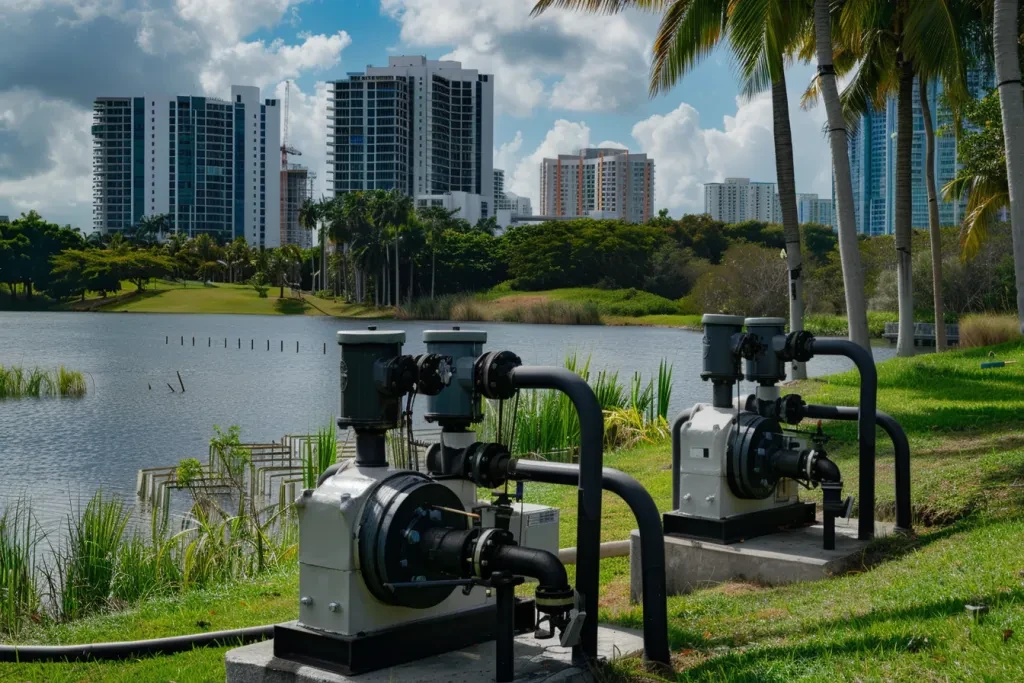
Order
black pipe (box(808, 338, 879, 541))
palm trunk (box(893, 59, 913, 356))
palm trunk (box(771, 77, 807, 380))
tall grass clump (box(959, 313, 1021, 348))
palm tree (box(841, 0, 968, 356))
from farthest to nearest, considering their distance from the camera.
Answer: tall grass clump (box(959, 313, 1021, 348)), palm trunk (box(893, 59, 913, 356)), palm trunk (box(771, 77, 807, 380)), palm tree (box(841, 0, 968, 356)), black pipe (box(808, 338, 879, 541))

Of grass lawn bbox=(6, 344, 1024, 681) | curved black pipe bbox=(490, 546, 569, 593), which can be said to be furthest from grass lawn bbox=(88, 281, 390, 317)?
curved black pipe bbox=(490, 546, 569, 593)

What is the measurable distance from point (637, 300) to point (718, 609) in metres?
79.5

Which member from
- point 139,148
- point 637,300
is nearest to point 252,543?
point 637,300

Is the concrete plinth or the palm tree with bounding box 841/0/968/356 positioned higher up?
the palm tree with bounding box 841/0/968/356

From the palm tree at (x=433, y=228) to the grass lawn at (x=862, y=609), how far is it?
83.4 m

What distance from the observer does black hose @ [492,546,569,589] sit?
4004mm

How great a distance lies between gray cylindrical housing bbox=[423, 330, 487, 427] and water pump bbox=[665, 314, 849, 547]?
244 cm

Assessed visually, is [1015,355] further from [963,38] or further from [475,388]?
[475,388]

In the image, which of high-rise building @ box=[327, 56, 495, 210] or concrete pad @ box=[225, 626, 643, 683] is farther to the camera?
high-rise building @ box=[327, 56, 495, 210]

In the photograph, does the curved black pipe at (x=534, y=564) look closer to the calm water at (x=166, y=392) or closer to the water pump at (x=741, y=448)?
the water pump at (x=741, y=448)

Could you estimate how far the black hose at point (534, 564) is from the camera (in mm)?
4004

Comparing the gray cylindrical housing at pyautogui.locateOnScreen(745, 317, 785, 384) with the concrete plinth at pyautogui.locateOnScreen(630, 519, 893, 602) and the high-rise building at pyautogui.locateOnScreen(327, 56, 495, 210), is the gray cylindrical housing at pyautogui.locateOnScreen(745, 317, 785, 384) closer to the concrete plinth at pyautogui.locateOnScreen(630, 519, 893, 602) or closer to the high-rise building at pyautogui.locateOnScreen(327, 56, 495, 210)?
the concrete plinth at pyautogui.locateOnScreen(630, 519, 893, 602)

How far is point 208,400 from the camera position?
29.0m

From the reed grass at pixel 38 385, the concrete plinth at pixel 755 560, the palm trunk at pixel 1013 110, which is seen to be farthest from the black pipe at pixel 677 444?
the reed grass at pixel 38 385
